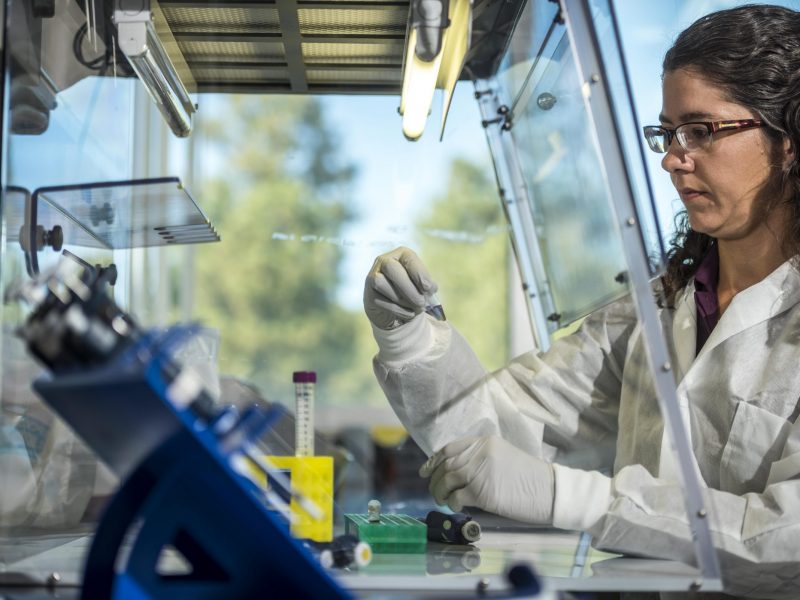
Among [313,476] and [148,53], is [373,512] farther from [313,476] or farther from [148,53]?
[148,53]

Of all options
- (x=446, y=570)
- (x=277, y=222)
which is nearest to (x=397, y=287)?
(x=446, y=570)

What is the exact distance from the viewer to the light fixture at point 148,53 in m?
1.43

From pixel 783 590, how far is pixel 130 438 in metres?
1.09

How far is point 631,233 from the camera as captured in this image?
123 cm

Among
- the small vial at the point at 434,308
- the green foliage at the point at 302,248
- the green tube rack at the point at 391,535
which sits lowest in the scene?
the green tube rack at the point at 391,535

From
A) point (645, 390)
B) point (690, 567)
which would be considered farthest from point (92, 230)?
point (690, 567)

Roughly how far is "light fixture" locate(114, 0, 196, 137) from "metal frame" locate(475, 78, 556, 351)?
2.43 ft

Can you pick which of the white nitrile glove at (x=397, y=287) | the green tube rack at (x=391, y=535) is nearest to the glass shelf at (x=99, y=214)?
the white nitrile glove at (x=397, y=287)

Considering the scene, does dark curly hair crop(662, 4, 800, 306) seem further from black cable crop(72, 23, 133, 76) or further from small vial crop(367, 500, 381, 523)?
black cable crop(72, 23, 133, 76)

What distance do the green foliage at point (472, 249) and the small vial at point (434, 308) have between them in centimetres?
24

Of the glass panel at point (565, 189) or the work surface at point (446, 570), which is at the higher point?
the glass panel at point (565, 189)

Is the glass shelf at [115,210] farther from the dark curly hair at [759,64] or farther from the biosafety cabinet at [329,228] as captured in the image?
the dark curly hair at [759,64]

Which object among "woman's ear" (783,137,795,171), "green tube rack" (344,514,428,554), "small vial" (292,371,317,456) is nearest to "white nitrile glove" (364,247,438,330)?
"small vial" (292,371,317,456)

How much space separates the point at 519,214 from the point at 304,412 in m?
0.98
